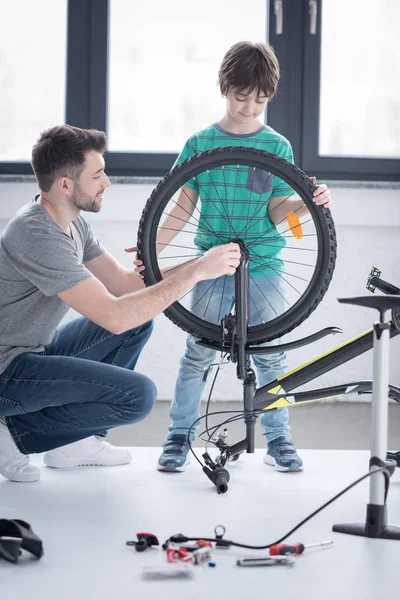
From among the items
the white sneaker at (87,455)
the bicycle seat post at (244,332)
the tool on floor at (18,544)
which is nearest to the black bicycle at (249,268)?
the bicycle seat post at (244,332)

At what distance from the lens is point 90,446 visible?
2.23m

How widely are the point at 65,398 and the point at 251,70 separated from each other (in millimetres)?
965

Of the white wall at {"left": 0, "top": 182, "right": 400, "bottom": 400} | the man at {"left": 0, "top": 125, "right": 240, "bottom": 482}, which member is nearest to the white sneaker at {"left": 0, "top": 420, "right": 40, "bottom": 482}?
the man at {"left": 0, "top": 125, "right": 240, "bottom": 482}

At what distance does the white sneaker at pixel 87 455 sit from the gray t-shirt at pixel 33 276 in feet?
1.13

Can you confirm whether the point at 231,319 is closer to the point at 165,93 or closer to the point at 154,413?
the point at 154,413

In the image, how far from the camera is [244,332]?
1907 millimetres

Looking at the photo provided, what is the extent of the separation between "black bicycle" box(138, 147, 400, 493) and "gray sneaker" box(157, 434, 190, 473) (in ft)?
0.47

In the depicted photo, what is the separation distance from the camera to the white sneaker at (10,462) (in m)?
2.04

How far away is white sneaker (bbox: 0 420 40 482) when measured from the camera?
204 cm

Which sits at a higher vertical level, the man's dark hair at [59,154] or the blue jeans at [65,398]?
the man's dark hair at [59,154]

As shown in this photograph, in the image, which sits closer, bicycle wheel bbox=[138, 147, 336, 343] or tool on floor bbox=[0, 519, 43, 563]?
tool on floor bbox=[0, 519, 43, 563]

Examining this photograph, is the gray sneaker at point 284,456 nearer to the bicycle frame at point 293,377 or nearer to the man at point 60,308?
the bicycle frame at point 293,377

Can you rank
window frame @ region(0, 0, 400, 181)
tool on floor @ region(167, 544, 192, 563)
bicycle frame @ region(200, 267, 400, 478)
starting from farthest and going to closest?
window frame @ region(0, 0, 400, 181)
bicycle frame @ region(200, 267, 400, 478)
tool on floor @ region(167, 544, 192, 563)

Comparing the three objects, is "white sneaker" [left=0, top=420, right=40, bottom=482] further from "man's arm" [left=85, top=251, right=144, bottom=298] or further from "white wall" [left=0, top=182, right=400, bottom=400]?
"white wall" [left=0, top=182, right=400, bottom=400]
